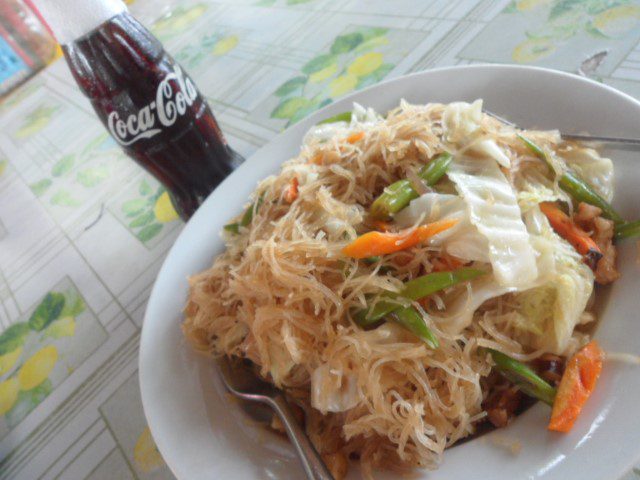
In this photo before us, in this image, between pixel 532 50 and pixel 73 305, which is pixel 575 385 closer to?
pixel 532 50

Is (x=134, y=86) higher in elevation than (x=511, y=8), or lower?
higher

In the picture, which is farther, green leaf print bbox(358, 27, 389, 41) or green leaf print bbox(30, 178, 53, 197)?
green leaf print bbox(30, 178, 53, 197)

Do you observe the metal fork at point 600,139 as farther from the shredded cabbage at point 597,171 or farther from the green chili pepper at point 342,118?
the green chili pepper at point 342,118

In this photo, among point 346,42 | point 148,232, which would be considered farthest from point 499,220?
point 346,42

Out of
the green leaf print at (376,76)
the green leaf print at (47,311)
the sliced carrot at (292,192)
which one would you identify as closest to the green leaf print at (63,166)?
the green leaf print at (47,311)

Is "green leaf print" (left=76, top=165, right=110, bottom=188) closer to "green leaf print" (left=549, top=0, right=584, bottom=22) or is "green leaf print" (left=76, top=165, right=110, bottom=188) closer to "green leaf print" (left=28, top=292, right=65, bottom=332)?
"green leaf print" (left=28, top=292, right=65, bottom=332)

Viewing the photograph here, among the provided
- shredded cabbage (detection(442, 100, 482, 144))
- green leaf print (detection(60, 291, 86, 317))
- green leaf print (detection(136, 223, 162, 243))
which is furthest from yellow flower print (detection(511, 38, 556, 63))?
green leaf print (detection(60, 291, 86, 317))
